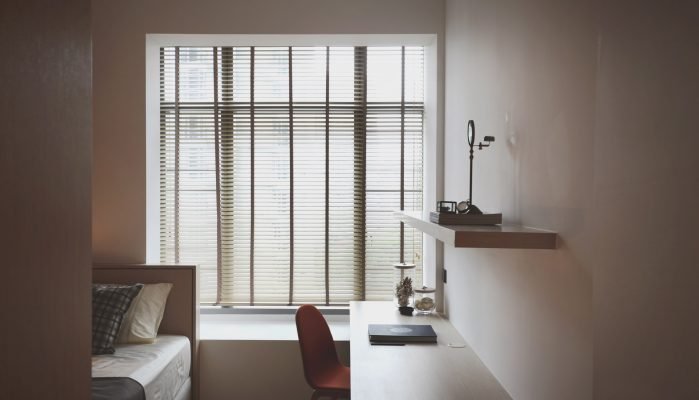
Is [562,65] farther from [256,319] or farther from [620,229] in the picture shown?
[256,319]

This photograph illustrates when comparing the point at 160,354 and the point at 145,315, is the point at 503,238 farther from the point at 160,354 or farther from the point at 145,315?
the point at 145,315

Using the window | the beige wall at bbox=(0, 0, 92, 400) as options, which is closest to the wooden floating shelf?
the beige wall at bbox=(0, 0, 92, 400)

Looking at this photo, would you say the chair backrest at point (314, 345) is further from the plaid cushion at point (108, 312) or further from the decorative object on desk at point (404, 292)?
the plaid cushion at point (108, 312)

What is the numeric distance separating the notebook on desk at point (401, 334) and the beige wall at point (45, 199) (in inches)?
78.6

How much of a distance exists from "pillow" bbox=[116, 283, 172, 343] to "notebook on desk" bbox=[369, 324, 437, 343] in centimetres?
132

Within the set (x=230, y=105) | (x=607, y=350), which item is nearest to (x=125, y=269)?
(x=230, y=105)

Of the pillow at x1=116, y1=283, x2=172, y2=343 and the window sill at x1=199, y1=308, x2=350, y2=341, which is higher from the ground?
the pillow at x1=116, y1=283, x2=172, y2=343

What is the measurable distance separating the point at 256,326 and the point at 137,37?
2.11 meters

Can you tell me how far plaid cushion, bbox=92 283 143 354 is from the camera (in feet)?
9.37

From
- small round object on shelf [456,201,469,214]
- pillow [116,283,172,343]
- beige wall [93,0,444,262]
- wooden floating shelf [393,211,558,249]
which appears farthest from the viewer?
beige wall [93,0,444,262]

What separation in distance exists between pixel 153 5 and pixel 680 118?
346 centimetres

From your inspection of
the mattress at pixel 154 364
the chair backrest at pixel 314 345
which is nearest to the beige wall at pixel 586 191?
the chair backrest at pixel 314 345

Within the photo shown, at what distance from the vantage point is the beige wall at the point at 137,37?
3.50m

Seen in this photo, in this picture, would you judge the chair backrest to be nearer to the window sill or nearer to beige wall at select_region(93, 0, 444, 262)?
the window sill
